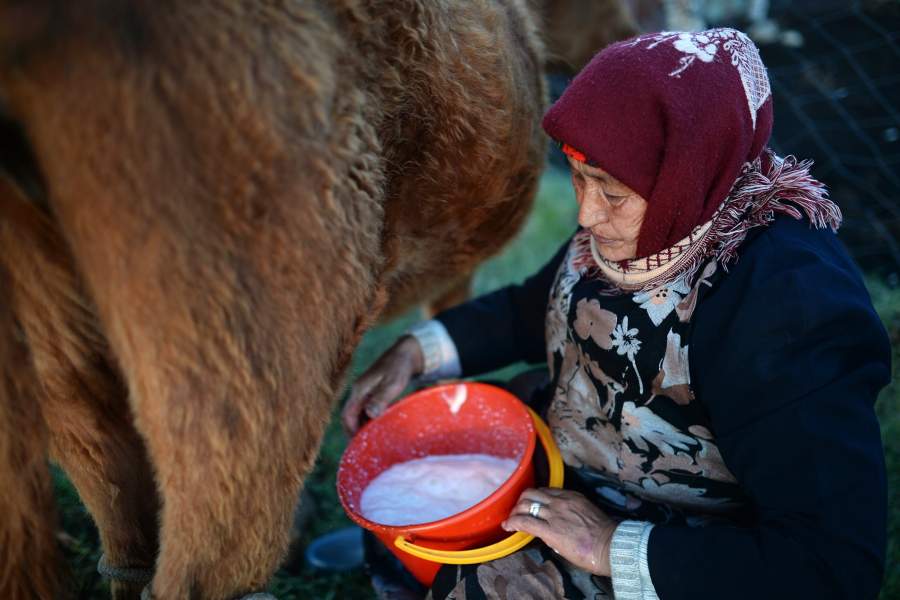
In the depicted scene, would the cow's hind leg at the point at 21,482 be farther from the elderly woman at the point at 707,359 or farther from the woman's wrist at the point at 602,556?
the woman's wrist at the point at 602,556

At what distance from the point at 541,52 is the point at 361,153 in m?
1.27

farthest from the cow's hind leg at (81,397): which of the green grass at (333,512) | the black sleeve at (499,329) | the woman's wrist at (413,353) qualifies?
the black sleeve at (499,329)

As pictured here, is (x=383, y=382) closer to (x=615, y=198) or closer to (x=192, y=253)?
(x=615, y=198)

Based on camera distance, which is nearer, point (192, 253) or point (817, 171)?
point (192, 253)

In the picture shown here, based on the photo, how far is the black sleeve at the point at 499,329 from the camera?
6.81 feet

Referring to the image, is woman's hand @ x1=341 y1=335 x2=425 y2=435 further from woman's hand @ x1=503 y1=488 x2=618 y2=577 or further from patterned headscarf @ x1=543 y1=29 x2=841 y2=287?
patterned headscarf @ x1=543 y1=29 x2=841 y2=287

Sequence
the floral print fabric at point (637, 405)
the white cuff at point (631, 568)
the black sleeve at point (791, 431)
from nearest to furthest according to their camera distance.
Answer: the black sleeve at point (791, 431) < the white cuff at point (631, 568) < the floral print fabric at point (637, 405)

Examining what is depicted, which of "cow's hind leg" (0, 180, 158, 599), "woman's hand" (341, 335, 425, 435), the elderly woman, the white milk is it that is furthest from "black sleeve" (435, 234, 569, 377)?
"cow's hind leg" (0, 180, 158, 599)

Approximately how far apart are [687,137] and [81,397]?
1.19m

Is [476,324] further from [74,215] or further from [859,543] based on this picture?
[74,215]

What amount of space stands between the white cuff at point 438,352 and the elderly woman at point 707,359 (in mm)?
536

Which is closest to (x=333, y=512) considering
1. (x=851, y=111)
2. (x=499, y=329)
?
(x=499, y=329)

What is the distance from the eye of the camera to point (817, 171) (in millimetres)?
3697

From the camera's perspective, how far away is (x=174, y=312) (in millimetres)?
1030
